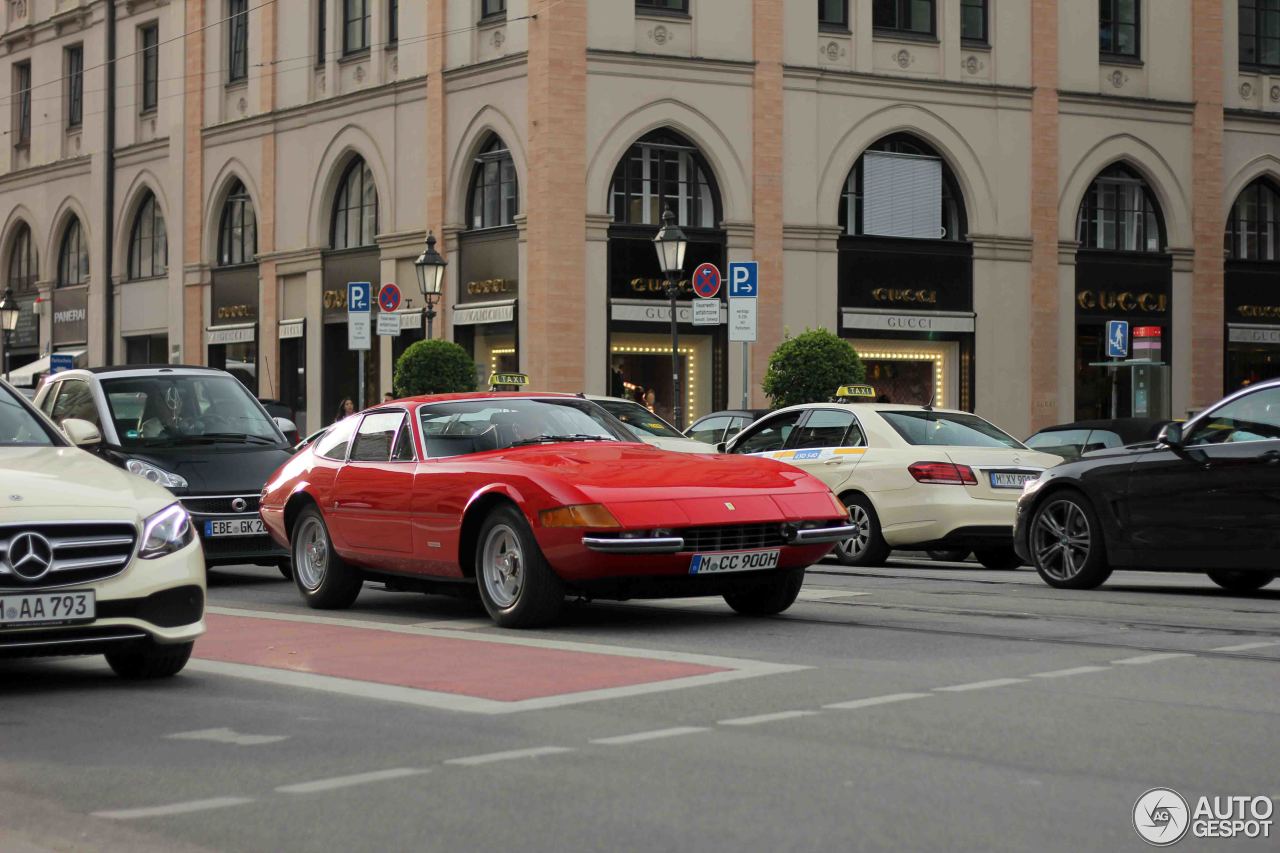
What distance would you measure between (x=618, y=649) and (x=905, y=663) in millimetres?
1525

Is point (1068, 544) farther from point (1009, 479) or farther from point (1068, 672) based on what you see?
point (1068, 672)

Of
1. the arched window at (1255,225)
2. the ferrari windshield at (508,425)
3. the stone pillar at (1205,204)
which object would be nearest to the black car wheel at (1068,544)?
the ferrari windshield at (508,425)

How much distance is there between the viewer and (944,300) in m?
40.4

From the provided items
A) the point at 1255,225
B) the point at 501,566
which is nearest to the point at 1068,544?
the point at 501,566

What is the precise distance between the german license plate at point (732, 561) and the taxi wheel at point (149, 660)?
9.50 ft

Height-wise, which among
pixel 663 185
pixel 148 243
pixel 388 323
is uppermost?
pixel 148 243

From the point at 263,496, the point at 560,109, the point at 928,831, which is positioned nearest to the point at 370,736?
the point at 928,831

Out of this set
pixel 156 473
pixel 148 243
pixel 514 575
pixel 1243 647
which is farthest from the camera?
pixel 148 243

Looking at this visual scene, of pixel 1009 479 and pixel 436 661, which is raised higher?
pixel 1009 479

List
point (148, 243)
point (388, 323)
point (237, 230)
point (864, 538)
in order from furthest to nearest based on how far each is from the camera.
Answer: point (148, 243) → point (237, 230) → point (388, 323) → point (864, 538)

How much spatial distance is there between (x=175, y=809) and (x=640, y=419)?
1419 cm

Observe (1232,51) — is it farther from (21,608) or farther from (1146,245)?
(21,608)

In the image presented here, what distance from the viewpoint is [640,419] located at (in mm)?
20141

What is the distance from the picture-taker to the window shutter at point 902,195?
3981 cm
